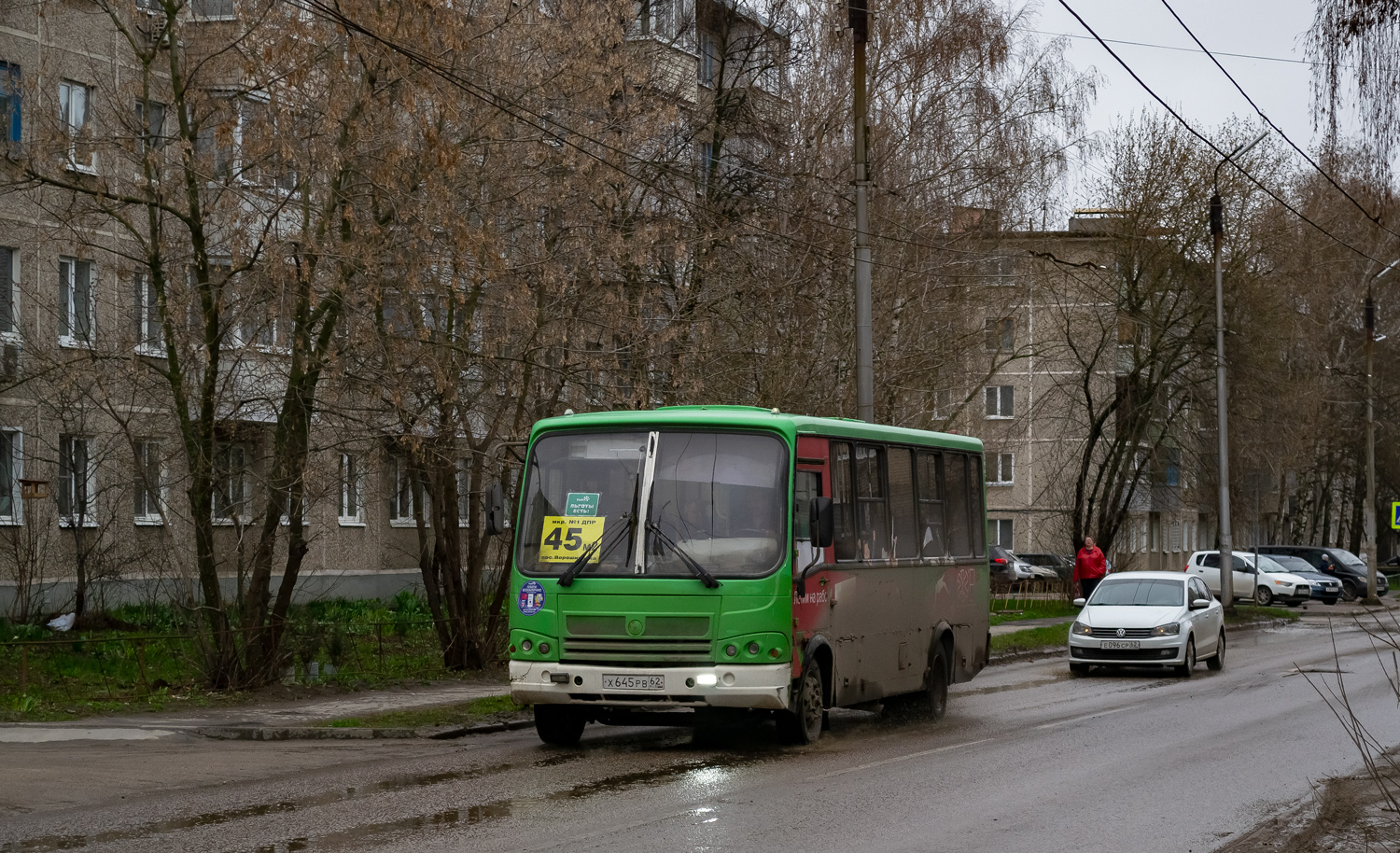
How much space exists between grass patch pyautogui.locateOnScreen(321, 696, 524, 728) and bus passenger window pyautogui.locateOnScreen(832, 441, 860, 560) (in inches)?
161

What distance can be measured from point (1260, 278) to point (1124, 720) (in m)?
28.9

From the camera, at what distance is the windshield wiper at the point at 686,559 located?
13781mm

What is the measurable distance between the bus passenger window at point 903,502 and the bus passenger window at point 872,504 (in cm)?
24

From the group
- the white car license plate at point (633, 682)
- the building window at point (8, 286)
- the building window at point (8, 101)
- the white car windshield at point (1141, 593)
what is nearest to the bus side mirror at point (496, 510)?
the white car license plate at point (633, 682)

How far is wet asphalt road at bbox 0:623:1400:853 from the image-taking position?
9.45m

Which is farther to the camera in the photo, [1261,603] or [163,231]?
[1261,603]

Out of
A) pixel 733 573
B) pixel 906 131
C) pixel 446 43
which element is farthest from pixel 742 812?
pixel 906 131

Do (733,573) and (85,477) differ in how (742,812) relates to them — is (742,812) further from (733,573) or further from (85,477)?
(85,477)

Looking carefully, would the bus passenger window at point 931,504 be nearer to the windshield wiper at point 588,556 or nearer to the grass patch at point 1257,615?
the windshield wiper at point 588,556

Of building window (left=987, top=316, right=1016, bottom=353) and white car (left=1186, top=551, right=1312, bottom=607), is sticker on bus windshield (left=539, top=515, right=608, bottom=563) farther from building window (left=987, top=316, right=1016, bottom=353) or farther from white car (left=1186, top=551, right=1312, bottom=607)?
white car (left=1186, top=551, right=1312, bottom=607)

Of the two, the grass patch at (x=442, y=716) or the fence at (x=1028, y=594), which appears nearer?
the grass patch at (x=442, y=716)

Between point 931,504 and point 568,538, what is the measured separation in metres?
4.94

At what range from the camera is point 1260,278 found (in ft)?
142

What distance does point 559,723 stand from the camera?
48.5 ft
